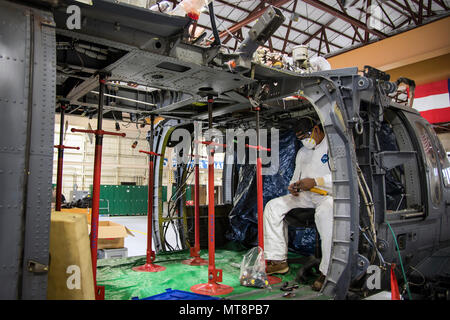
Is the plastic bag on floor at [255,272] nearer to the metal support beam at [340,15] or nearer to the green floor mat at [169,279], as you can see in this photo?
the green floor mat at [169,279]

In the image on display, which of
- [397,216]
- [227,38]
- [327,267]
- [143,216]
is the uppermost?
[227,38]

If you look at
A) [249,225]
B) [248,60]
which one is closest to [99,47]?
[248,60]

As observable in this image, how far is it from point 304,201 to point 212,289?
77.6 inches

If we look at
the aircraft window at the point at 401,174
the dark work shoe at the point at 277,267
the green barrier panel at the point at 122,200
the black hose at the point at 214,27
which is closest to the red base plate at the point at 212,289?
the dark work shoe at the point at 277,267

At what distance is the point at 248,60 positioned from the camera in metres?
3.74

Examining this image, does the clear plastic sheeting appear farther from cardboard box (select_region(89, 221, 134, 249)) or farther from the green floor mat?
cardboard box (select_region(89, 221, 134, 249))

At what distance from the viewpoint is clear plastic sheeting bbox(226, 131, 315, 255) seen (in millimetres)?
7023

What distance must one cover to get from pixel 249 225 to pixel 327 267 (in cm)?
323

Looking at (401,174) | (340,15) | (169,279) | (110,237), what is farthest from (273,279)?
(340,15)

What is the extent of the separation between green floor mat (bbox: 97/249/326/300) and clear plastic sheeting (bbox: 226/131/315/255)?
1.08m

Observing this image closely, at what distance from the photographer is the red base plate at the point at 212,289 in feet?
13.2

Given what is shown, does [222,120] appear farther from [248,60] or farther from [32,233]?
[32,233]

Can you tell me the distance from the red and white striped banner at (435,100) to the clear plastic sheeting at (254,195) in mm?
7210

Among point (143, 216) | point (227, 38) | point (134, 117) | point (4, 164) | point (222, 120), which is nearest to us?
point (4, 164)
